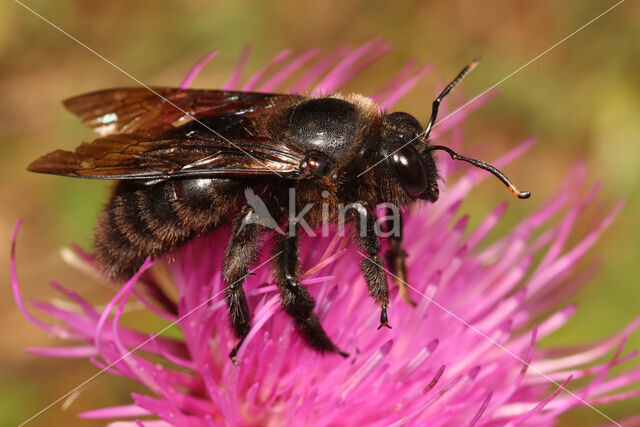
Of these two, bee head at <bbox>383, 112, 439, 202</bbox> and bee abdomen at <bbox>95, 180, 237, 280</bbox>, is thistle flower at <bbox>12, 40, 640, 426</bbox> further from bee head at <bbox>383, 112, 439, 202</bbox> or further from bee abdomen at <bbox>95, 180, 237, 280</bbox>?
bee head at <bbox>383, 112, 439, 202</bbox>

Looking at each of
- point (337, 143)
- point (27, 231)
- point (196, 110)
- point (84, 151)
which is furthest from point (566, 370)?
point (27, 231)

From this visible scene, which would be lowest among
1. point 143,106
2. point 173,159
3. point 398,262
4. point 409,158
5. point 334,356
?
point 334,356

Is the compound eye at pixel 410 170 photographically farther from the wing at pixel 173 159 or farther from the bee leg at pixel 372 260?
the wing at pixel 173 159

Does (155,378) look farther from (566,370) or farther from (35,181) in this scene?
(35,181)

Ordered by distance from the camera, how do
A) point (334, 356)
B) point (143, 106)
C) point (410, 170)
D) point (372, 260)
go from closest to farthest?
point (410, 170) < point (372, 260) < point (334, 356) < point (143, 106)

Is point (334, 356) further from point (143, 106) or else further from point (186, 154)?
point (143, 106)

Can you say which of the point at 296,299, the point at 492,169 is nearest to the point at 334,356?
the point at 296,299
